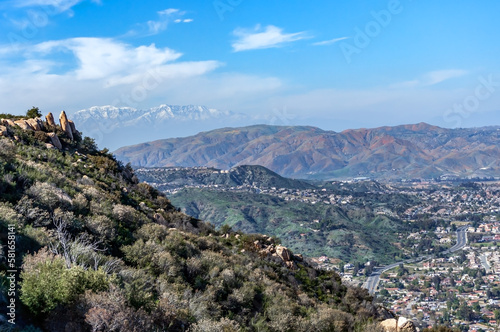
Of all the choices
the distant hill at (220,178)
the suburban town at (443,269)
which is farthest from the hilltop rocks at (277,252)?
the distant hill at (220,178)

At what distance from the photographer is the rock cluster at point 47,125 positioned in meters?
Answer: 21.9

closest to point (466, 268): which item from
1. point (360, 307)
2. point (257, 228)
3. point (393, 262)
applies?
point (393, 262)

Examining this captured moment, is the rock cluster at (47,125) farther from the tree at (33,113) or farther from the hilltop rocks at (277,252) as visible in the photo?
the hilltop rocks at (277,252)

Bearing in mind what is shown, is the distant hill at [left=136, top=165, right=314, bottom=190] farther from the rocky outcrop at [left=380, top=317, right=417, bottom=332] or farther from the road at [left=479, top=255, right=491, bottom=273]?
the rocky outcrop at [left=380, top=317, right=417, bottom=332]

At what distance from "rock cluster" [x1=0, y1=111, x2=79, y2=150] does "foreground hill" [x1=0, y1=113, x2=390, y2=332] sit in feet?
1.23

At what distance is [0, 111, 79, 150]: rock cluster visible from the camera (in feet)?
72.0

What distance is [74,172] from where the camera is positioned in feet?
63.1

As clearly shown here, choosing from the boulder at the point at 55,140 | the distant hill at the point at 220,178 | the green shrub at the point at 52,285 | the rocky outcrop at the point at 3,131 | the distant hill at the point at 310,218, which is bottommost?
the distant hill at the point at 310,218

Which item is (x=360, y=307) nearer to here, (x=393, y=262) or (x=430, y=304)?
(x=430, y=304)

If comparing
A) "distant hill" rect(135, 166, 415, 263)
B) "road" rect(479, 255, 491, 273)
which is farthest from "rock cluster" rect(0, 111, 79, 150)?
"road" rect(479, 255, 491, 273)

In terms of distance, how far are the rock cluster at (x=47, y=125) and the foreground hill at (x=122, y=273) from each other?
1.23ft

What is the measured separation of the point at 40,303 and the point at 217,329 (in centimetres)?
330

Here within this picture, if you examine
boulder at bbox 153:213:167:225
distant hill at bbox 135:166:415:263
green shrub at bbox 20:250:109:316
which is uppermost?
green shrub at bbox 20:250:109:316

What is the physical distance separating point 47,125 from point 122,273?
66.9ft
